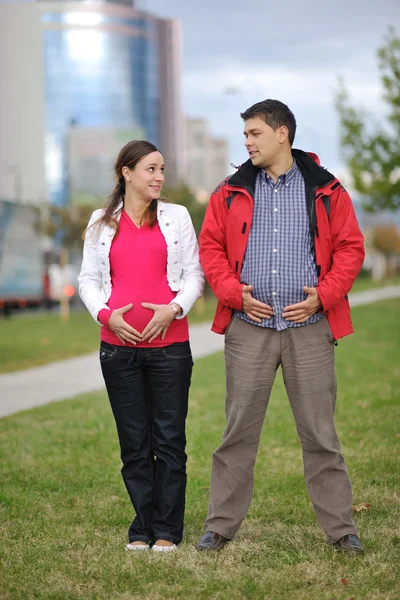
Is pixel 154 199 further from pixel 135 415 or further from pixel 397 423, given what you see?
pixel 397 423

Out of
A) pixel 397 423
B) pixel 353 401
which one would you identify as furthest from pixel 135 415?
pixel 353 401

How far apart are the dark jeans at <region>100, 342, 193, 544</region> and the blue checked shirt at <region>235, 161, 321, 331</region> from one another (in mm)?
511

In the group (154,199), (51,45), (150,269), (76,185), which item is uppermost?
(51,45)

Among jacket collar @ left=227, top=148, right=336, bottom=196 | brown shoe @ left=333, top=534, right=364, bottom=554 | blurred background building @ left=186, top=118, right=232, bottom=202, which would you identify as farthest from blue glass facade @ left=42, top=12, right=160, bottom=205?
brown shoe @ left=333, top=534, right=364, bottom=554

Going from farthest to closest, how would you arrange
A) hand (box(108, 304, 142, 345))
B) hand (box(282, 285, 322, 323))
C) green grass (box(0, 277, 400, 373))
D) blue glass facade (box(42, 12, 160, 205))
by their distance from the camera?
blue glass facade (box(42, 12, 160, 205)) → green grass (box(0, 277, 400, 373)) → hand (box(108, 304, 142, 345)) → hand (box(282, 285, 322, 323))

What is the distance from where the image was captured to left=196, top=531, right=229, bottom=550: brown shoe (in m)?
4.80

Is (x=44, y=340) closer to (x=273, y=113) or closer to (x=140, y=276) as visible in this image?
(x=140, y=276)

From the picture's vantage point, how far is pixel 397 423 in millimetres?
8414

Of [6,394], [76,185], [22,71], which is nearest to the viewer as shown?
[6,394]

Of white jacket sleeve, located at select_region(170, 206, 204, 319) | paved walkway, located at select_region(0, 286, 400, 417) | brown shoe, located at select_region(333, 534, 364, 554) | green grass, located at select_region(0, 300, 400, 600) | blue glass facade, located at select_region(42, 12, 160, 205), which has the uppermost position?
blue glass facade, located at select_region(42, 12, 160, 205)

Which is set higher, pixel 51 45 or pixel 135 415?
pixel 51 45

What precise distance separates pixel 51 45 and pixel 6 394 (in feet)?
353

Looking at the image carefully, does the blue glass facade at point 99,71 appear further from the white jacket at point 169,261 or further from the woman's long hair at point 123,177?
the white jacket at point 169,261

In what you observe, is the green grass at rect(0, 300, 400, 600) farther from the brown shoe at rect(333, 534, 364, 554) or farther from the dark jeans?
the dark jeans
